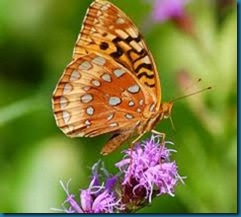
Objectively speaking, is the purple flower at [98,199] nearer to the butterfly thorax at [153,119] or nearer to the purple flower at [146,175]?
the purple flower at [146,175]

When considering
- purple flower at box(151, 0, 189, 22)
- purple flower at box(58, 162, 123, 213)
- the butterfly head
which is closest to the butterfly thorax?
the butterfly head

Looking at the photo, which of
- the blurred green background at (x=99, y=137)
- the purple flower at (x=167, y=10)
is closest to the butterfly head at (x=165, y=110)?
the blurred green background at (x=99, y=137)

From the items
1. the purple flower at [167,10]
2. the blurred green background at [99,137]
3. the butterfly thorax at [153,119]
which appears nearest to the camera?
the butterfly thorax at [153,119]

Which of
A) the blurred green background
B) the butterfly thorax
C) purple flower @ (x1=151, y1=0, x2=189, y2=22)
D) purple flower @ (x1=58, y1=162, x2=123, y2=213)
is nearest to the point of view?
purple flower @ (x1=58, y1=162, x2=123, y2=213)

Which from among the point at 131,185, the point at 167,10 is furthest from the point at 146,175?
the point at 167,10

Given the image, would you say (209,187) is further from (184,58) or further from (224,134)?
(184,58)

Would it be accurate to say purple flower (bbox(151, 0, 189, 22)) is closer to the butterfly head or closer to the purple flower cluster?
the butterfly head
